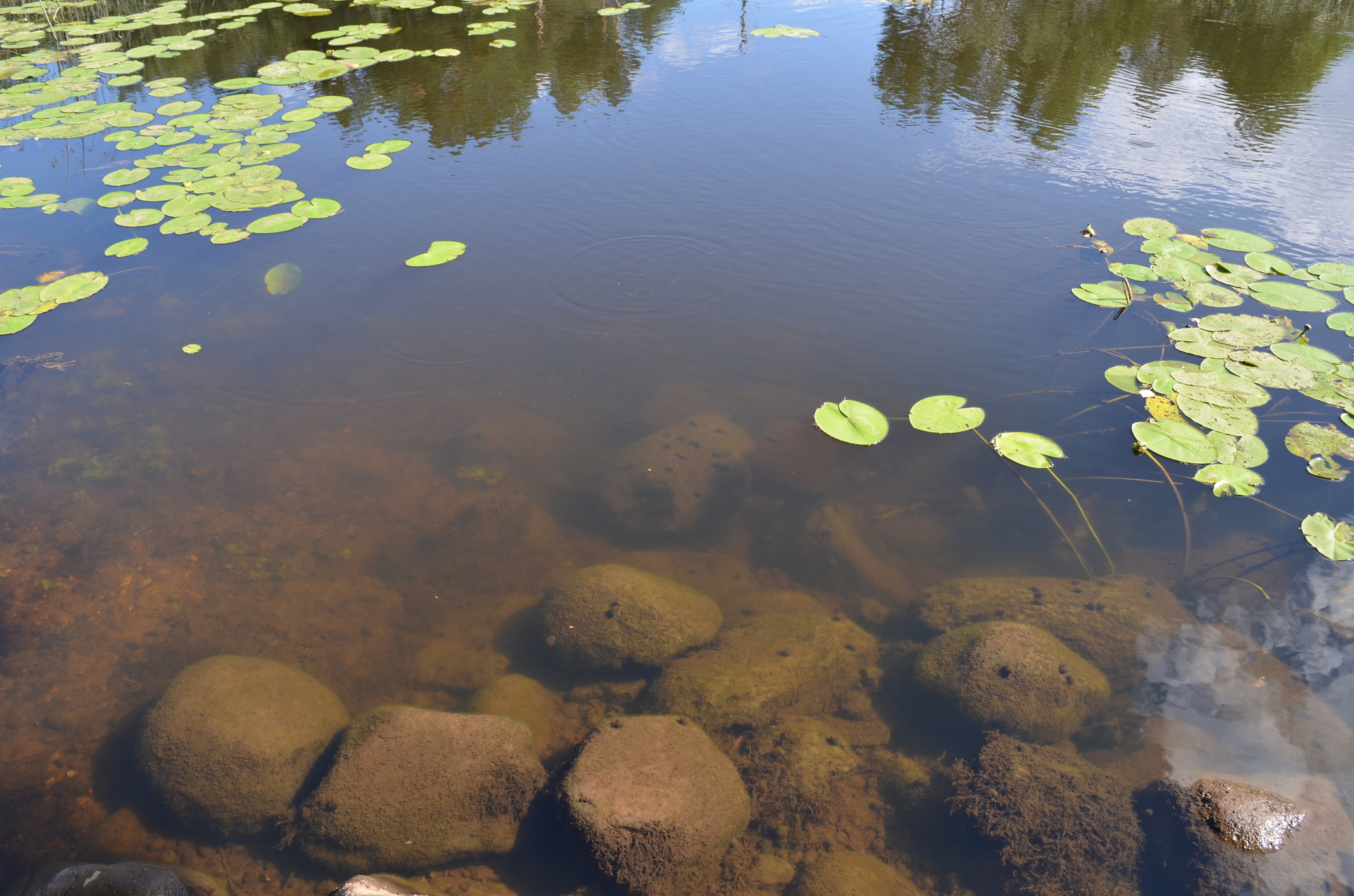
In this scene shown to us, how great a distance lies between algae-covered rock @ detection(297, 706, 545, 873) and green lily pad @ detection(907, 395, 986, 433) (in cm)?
320

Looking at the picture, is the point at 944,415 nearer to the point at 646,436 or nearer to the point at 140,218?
the point at 646,436

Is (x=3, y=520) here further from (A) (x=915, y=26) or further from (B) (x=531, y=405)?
(A) (x=915, y=26)

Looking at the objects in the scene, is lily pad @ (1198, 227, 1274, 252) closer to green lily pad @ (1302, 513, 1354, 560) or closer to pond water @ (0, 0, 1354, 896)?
pond water @ (0, 0, 1354, 896)

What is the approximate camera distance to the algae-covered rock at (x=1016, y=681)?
3395 mm

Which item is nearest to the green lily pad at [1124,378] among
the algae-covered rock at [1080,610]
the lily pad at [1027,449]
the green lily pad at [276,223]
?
the lily pad at [1027,449]

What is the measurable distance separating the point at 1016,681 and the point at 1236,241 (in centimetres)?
519

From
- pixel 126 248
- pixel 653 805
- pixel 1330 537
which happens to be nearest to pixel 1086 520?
pixel 1330 537

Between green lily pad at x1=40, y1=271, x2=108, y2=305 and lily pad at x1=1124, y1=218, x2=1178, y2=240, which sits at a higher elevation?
lily pad at x1=1124, y1=218, x2=1178, y2=240

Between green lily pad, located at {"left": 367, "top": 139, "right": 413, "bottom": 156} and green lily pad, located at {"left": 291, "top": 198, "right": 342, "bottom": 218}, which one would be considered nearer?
green lily pad, located at {"left": 291, "top": 198, "right": 342, "bottom": 218}

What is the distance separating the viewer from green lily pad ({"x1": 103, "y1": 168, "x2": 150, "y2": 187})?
777 centimetres

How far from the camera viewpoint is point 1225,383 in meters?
4.71

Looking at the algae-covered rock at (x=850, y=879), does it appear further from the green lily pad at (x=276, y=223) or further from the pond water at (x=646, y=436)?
the green lily pad at (x=276, y=223)

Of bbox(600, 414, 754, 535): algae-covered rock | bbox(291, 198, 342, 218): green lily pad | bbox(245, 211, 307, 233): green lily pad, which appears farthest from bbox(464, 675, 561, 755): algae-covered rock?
bbox(291, 198, 342, 218): green lily pad

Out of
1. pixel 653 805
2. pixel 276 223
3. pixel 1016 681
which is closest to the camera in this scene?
pixel 653 805
